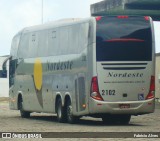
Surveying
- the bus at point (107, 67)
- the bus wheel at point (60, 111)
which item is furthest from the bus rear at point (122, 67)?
the bus wheel at point (60, 111)

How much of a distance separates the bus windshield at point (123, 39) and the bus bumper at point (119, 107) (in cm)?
145

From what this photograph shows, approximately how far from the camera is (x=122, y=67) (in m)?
26.2

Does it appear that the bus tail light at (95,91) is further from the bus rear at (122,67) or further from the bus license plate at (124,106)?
the bus license plate at (124,106)

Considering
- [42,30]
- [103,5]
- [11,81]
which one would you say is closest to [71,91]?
[42,30]

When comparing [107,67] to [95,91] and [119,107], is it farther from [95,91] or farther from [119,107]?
[119,107]

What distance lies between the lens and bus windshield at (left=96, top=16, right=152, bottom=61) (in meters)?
26.1

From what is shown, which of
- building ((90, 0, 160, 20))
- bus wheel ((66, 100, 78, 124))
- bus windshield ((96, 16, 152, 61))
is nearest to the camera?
bus windshield ((96, 16, 152, 61))

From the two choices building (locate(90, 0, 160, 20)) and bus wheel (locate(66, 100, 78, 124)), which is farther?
building (locate(90, 0, 160, 20))

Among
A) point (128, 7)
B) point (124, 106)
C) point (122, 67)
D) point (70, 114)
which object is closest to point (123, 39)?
point (122, 67)

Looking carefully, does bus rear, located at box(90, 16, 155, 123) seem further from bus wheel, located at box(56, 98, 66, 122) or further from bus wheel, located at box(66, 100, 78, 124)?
bus wheel, located at box(56, 98, 66, 122)

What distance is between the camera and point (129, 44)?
26.3 metres

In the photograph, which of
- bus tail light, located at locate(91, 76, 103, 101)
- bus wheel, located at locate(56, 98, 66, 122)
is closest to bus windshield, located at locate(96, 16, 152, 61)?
bus tail light, located at locate(91, 76, 103, 101)

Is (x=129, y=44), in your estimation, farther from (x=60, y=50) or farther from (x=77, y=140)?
(x=77, y=140)

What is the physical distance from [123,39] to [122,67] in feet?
3.04
